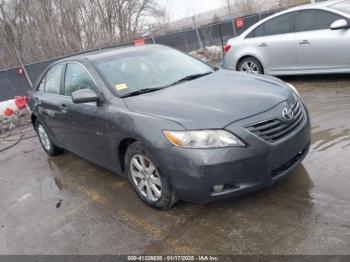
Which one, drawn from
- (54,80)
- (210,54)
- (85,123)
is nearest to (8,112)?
(54,80)

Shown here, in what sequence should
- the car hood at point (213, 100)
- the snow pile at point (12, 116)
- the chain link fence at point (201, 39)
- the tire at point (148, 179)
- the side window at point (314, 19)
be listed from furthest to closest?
the chain link fence at point (201, 39) → the snow pile at point (12, 116) → the side window at point (314, 19) → the tire at point (148, 179) → the car hood at point (213, 100)

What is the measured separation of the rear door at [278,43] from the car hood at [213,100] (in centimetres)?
362

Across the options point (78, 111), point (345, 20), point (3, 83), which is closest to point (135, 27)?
point (3, 83)

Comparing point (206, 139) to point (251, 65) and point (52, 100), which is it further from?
point (251, 65)

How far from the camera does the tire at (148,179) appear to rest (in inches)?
137

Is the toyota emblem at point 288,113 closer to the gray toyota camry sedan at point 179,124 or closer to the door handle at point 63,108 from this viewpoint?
the gray toyota camry sedan at point 179,124

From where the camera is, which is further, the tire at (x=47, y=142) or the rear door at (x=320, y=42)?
the rear door at (x=320, y=42)

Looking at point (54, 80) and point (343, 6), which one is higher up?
point (54, 80)

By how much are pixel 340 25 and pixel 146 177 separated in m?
4.83

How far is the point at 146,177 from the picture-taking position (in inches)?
145

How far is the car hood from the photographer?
3221 mm

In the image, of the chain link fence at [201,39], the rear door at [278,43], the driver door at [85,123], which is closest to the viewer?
the driver door at [85,123]

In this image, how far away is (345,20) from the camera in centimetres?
655

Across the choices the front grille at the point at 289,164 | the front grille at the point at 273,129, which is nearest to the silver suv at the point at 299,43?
the front grille at the point at 289,164
